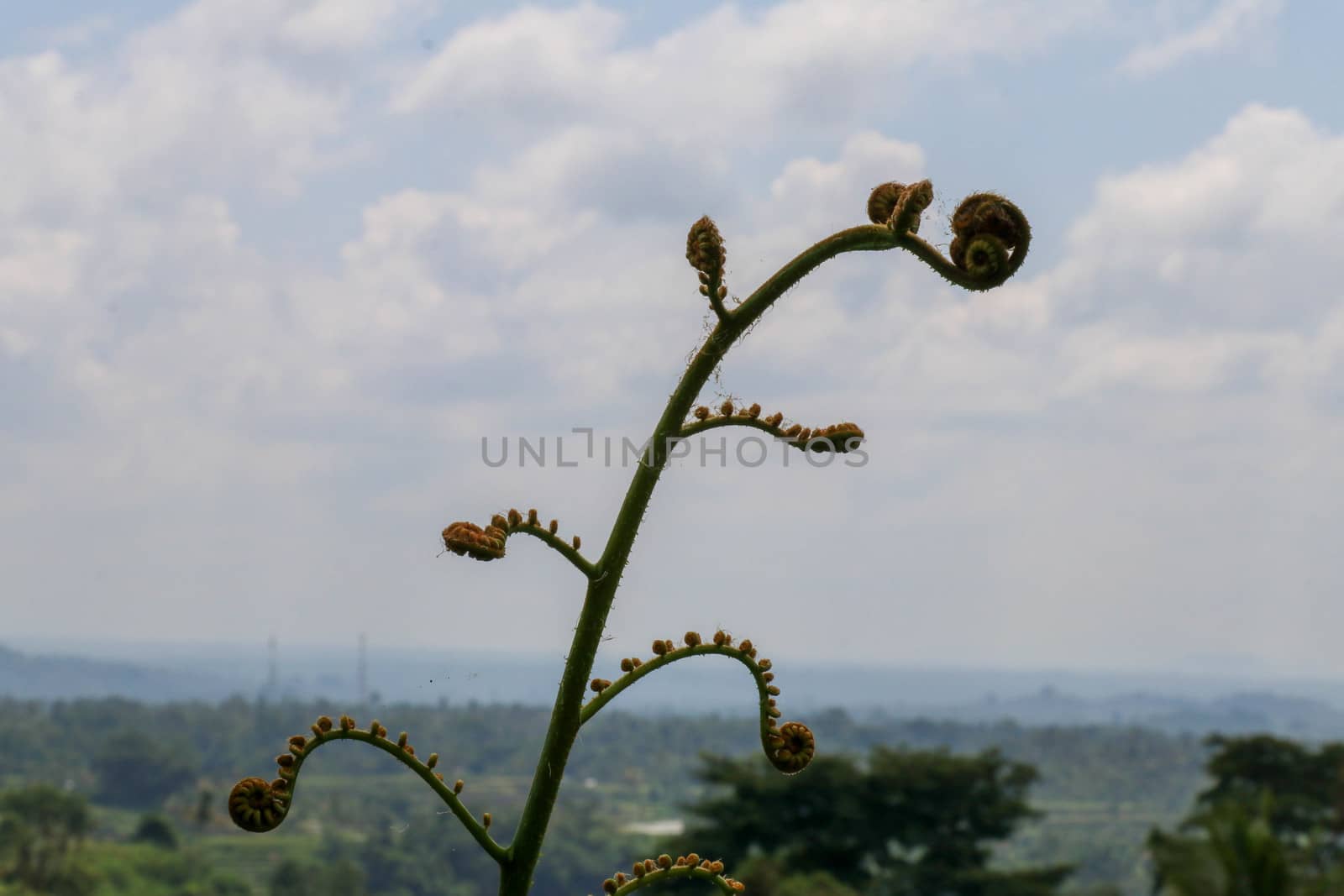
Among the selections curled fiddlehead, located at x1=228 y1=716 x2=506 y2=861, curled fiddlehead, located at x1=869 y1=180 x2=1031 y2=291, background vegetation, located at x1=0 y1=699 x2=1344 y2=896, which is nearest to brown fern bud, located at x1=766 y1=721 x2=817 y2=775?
curled fiddlehead, located at x1=228 y1=716 x2=506 y2=861

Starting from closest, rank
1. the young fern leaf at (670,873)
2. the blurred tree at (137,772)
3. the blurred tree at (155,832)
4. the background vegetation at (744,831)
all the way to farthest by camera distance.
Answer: the young fern leaf at (670,873) → the background vegetation at (744,831) → the blurred tree at (155,832) → the blurred tree at (137,772)

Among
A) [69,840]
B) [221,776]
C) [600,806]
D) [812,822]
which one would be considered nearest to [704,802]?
[812,822]

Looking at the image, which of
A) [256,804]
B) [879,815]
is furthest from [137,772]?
[256,804]

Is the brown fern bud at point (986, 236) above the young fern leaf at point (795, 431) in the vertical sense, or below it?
above

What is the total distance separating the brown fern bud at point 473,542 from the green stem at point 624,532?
16 cm

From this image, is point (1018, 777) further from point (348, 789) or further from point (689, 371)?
point (348, 789)

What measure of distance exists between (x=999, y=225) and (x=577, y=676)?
2.93 ft

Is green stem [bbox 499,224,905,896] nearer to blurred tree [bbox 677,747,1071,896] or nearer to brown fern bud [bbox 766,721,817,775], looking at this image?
brown fern bud [bbox 766,721,817,775]

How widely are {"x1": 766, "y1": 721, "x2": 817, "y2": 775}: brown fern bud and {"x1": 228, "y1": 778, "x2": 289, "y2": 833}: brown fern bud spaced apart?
29.5 inches

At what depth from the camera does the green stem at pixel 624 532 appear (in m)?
2.02

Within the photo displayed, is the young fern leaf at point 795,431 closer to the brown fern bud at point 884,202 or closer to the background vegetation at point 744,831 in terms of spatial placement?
the brown fern bud at point 884,202

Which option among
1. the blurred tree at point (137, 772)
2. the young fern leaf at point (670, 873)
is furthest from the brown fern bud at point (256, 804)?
the blurred tree at point (137, 772)

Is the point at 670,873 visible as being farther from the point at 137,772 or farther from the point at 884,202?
the point at 137,772

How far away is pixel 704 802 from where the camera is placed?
245 feet
